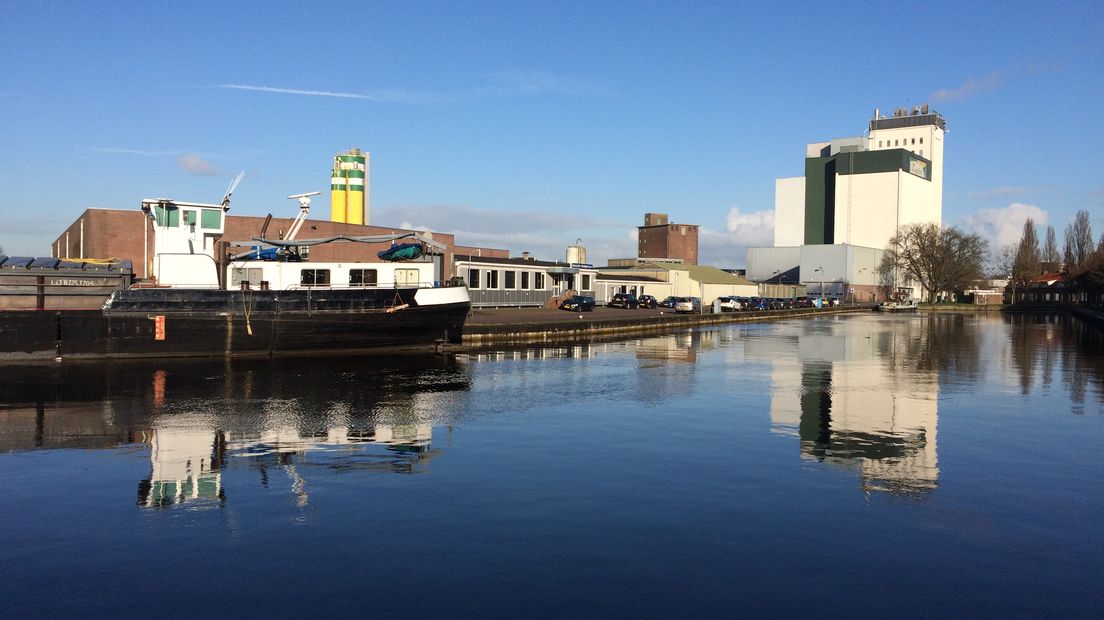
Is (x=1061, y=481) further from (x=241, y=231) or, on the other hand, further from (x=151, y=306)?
(x=241, y=231)

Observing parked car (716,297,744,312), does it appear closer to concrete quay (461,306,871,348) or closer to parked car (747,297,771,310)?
parked car (747,297,771,310)

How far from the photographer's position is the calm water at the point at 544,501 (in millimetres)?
7898

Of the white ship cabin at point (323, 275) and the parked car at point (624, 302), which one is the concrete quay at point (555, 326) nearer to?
the white ship cabin at point (323, 275)

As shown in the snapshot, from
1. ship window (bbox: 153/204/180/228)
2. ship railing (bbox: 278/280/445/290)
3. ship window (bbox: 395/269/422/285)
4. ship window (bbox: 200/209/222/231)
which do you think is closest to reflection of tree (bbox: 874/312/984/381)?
ship railing (bbox: 278/280/445/290)

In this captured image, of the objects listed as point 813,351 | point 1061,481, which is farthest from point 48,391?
point 813,351

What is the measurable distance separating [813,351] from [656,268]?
72306 mm

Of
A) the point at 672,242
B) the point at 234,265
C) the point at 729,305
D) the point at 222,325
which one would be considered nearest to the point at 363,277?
the point at 234,265

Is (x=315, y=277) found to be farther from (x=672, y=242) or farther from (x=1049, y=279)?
(x=1049, y=279)

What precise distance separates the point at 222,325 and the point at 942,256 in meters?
117

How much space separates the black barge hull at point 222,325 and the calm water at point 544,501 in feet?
20.5

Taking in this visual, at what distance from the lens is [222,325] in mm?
29828

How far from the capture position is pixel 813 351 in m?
38.5

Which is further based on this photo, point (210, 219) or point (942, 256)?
point (942, 256)

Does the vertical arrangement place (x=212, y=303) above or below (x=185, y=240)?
below
